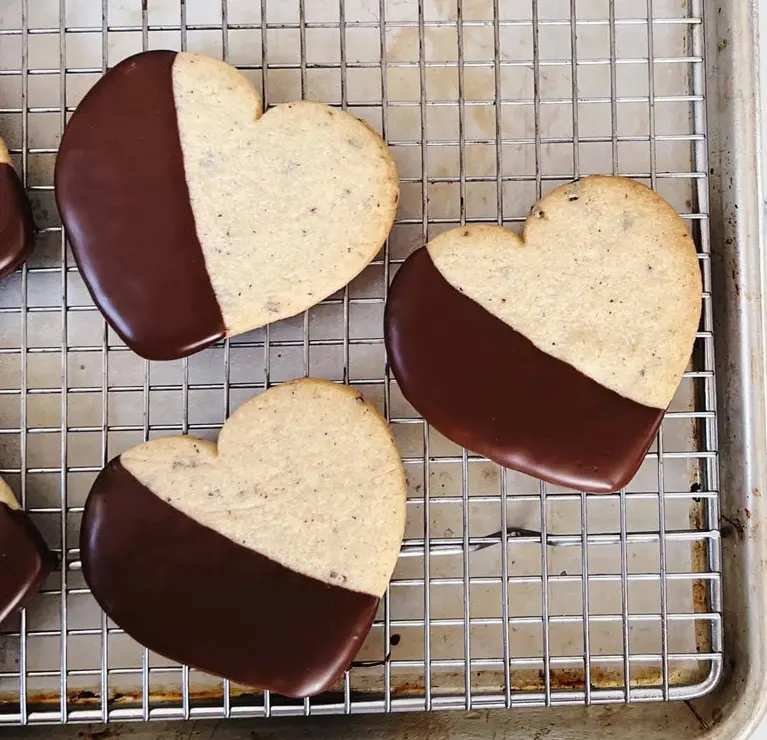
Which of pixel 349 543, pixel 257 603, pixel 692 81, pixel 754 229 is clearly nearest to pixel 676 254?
pixel 754 229

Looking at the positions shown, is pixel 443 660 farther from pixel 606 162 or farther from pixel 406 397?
pixel 606 162

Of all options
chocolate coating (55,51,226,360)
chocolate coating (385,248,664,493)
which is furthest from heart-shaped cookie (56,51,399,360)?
chocolate coating (385,248,664,493)

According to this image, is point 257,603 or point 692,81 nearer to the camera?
point 257,603

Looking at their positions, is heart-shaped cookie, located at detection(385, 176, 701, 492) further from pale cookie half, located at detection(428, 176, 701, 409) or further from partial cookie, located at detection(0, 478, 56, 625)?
partial cookie, located at detection(0, 478, 56, 625)

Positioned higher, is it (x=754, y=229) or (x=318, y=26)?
(x=318, y=26)

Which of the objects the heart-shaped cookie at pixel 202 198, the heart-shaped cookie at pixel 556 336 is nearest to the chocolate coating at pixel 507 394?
the heart-shaped cookie at pixel 556 336

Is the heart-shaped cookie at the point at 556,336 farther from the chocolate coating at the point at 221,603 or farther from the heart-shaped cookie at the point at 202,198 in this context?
the chocolate coating at the point at 221,603

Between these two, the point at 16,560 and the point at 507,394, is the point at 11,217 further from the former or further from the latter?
the point at 507,394
